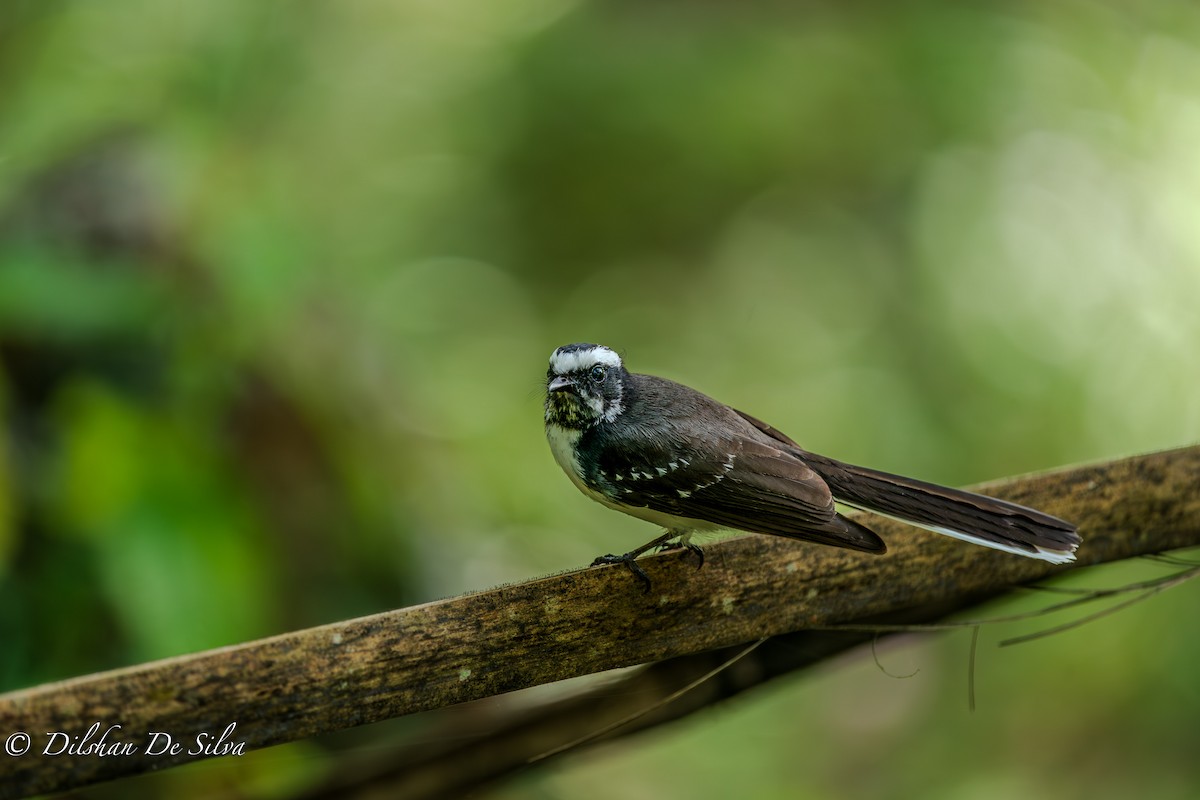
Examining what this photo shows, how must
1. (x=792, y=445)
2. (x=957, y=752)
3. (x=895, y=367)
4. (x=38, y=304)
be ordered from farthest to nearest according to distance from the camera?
(x=895, y=367), (x=957, y=752), (x=38, y=304), (x=792, y=445)

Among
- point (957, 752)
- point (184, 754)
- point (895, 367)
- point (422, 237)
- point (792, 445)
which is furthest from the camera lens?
point (422, 237)

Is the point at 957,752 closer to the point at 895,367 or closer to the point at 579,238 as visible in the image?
the point at 895,367

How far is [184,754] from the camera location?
5.25 feet

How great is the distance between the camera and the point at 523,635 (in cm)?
170

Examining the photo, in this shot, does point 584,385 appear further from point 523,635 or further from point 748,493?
point 523,635

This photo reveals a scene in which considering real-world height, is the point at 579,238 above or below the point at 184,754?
above

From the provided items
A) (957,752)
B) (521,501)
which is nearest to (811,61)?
(521,501)

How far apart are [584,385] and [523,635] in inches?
27.3

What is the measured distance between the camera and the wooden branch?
5.22 ft

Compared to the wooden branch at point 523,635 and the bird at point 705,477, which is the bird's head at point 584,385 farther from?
the wooden branch at point 523,635

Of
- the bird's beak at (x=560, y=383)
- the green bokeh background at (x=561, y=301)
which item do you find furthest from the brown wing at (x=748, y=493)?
the green bokeh background at (x=561, y=301)

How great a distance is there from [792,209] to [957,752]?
10.7ft

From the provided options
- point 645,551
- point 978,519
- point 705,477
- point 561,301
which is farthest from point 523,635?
point 561,301

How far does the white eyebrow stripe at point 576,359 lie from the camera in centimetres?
219
